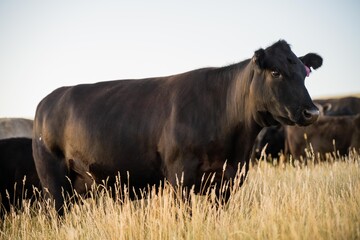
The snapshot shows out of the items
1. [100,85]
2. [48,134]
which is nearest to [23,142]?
[48,134]

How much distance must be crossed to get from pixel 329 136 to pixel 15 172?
1074 centimetres

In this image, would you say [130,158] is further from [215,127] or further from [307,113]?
[307,113]

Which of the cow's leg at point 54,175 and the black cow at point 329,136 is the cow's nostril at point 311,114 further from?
the black cow at point 329,136

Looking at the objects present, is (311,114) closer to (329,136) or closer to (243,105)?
(243,105)

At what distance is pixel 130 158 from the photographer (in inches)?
238

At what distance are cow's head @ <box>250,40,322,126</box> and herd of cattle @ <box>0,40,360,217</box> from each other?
1cm

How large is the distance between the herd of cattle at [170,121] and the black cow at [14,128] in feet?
18.5

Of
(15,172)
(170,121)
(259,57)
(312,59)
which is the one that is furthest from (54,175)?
(312,59)

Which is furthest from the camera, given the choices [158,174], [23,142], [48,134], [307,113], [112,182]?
[23,142]

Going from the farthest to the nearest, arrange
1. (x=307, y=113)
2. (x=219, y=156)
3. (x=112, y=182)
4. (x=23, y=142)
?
1. (x=23, y=142)
2. (x=112, y=182)
3. (x=219, y=156)
4. (x=307, y=113)

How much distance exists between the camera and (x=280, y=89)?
209 inches

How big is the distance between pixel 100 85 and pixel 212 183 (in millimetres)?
2484

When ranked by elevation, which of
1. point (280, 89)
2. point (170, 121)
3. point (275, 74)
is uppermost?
point (275, 74)

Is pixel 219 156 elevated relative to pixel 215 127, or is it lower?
lower
